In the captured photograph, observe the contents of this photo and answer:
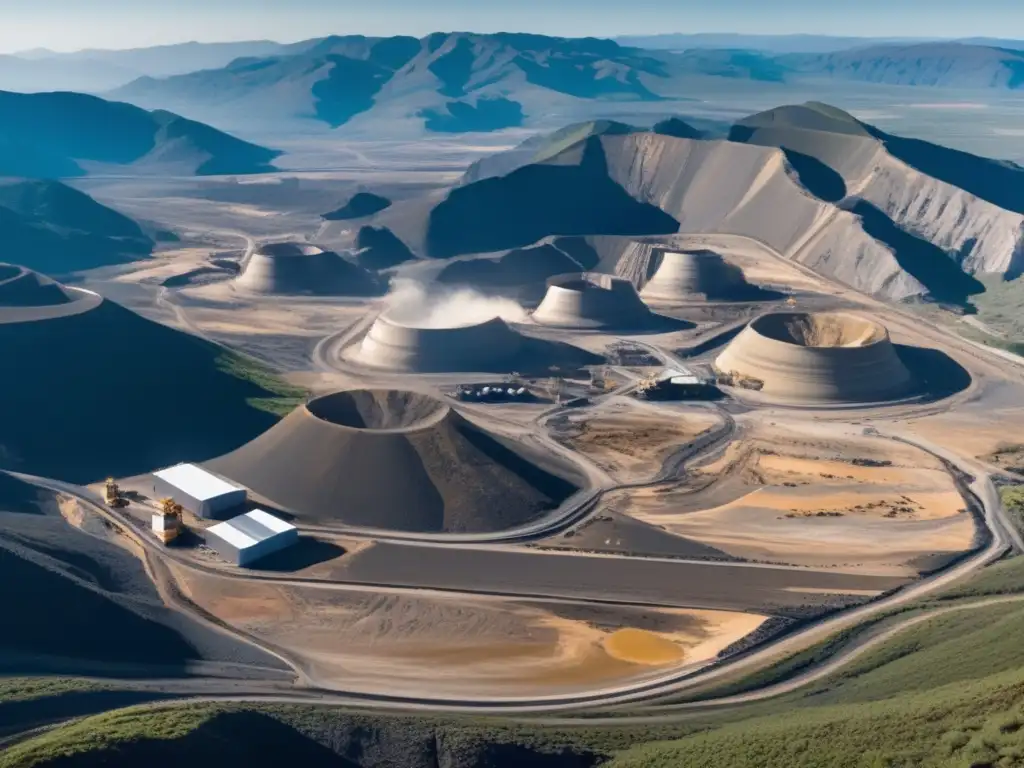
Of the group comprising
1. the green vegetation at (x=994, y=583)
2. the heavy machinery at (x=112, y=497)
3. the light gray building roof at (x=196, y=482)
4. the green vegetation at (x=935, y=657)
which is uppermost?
the green vegetation at (x=935, y=657)

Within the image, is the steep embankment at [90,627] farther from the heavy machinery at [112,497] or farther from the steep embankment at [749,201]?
the steep embankment at [749,201]

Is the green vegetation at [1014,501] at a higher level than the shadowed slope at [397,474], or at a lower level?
lower

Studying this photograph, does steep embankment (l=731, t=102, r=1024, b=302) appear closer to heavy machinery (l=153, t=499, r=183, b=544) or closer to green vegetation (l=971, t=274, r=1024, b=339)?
green vegetation (l=971, t=274, r=1024, b=339)

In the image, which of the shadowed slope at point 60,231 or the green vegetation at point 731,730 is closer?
the green vegetation at point 731,730

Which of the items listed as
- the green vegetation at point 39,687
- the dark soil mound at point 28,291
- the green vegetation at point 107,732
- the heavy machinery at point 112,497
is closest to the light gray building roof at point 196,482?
the heavy machinery at point 112,497

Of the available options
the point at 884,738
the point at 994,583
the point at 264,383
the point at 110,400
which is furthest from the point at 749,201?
the point at 884,738

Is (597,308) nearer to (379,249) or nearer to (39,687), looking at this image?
(379,249)

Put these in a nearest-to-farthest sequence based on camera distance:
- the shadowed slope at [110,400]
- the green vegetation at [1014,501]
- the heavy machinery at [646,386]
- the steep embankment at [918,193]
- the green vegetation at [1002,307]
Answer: the green vegetation at [1014,501]
the shadowed slope at [110,400]
the heavy machinery at [646,386]
the green vegetation at [1002,307]
the steep embankment at [918,193]

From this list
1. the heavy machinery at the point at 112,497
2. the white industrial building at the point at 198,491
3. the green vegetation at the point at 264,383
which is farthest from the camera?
the green vegetation at the point at 264,383
